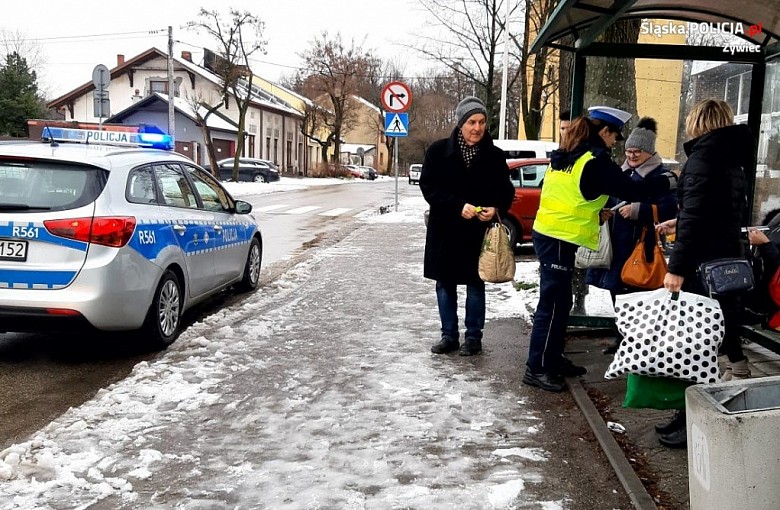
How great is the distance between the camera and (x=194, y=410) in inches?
175

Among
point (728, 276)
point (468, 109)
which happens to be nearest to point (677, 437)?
point (728, 276)

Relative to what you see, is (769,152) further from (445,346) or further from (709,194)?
(445,346)

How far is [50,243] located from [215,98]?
167ft

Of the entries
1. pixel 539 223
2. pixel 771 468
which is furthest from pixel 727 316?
pixel 771 468

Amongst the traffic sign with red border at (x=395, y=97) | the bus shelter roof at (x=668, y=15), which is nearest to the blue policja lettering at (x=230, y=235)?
the bus shelter roof at (x=668, y=15)

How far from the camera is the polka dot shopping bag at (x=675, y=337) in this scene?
3488 millimetres

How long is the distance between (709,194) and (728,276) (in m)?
0.43

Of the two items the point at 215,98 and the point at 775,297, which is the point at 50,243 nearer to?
the point at 775,297

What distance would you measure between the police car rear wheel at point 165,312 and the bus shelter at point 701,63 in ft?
12.0

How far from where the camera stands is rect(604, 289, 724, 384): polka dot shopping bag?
137 inches

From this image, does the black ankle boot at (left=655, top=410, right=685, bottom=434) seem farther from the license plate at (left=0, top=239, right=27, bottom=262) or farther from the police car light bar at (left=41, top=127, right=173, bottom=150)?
the police car light bar at (left=41, top=127, right=173, bottom=150)

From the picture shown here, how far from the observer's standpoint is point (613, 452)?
3.78 meters

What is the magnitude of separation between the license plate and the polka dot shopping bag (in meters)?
4.08

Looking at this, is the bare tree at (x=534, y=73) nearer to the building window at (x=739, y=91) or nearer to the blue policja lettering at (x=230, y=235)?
the building window at (x=739, y=91)
